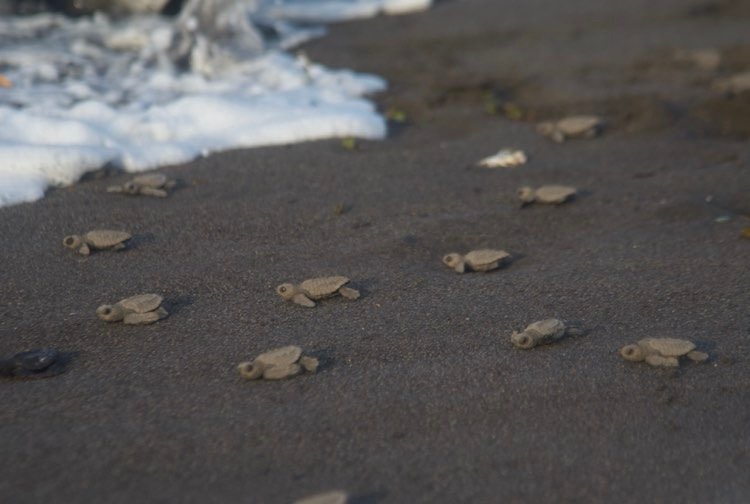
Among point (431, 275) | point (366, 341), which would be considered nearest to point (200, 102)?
point (431, 275)

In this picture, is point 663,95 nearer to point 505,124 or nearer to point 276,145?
point 505,124

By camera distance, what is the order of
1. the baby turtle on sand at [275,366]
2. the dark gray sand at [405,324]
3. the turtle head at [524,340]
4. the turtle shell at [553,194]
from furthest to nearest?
1. the turtle shell at [553,194]
2. the turtle head at [524,340]
3. the baby turtle on sand at [275,366]
4. the dark gray sand at [405,324]

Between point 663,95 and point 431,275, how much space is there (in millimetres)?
3079

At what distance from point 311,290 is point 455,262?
64cm

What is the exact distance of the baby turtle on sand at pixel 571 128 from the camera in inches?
209

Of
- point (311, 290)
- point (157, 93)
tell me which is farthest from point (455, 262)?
point (157, 93)

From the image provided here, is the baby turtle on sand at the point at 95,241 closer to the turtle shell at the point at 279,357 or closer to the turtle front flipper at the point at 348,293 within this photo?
the turtle front flipper at the point at 348,293

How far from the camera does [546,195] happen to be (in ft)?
13.9

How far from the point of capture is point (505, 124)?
5.61 m

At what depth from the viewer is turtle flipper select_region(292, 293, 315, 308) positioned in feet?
10.9

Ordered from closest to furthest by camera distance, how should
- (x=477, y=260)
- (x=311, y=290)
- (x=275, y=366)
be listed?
(x=275, y=366) → (x=311, y=290) → (x=477, y=260)

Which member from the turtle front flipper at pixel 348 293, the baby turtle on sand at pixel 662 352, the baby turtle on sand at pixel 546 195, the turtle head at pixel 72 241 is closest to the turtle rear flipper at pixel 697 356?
the baby turtle on sand at pixel 662 352

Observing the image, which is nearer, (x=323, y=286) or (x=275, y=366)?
(x=275, y=366)

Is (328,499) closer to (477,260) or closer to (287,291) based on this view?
(287,291)
